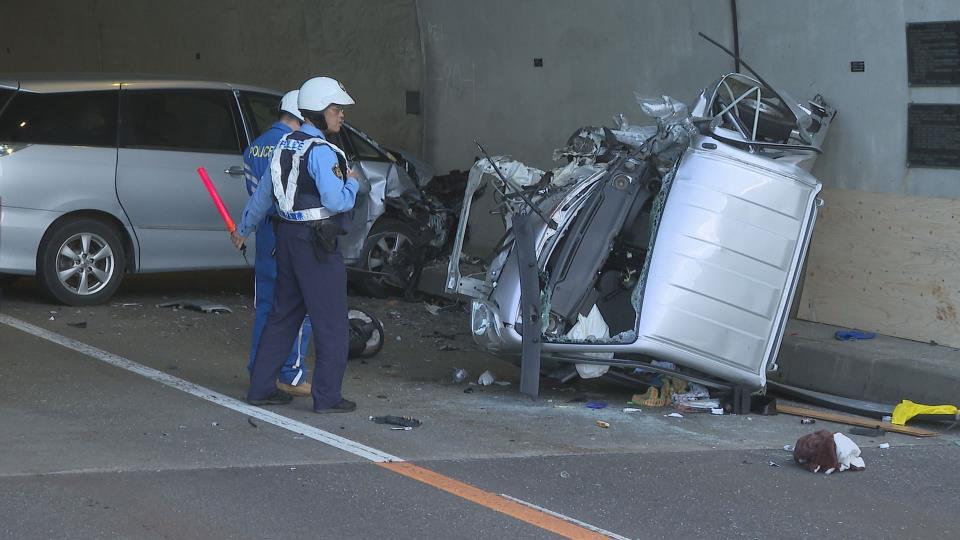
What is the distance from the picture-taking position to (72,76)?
1083 centimetres

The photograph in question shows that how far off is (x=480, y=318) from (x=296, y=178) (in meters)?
1.60

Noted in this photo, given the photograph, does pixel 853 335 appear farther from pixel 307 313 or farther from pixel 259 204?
pixel 259 204

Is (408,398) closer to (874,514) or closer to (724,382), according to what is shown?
(724,382)

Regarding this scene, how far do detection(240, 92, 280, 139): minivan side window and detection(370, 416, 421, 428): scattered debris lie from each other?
4593 millimetres

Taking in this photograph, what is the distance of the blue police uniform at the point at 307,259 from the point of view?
285 inches

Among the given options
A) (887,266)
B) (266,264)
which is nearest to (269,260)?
(266,264)

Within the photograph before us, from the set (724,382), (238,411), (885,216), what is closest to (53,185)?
(238,411)

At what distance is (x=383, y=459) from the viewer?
6.56 m

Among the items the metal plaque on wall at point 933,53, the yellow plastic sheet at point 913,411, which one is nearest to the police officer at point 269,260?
the yellow plastic sheet at point 913,411

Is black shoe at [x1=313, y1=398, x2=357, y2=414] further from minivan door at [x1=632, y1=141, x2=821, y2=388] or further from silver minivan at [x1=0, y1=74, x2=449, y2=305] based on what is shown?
silver minivan at [x1=0, y1=74, x2=449, y2=305]

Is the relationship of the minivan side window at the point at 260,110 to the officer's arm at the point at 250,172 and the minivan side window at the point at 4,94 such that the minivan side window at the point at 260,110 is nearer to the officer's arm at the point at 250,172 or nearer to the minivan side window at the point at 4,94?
the minivan side window at the point at 4,94

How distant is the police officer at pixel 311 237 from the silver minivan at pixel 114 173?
128 inches

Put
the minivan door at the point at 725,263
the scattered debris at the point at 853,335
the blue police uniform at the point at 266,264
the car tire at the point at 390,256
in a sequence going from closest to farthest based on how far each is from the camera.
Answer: the minivan door at the point at 725,263 → the blue police uniform at the point at 266,264 → the scattered debris at the point at 853,335 → the car tire at the point at 390,256

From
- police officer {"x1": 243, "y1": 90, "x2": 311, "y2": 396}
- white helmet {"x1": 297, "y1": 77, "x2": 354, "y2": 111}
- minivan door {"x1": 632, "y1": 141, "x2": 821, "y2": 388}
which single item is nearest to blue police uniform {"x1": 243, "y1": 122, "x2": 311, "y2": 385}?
police officer {"x1": 243, "y1": 90, "x2": 311, "y2": 396}
